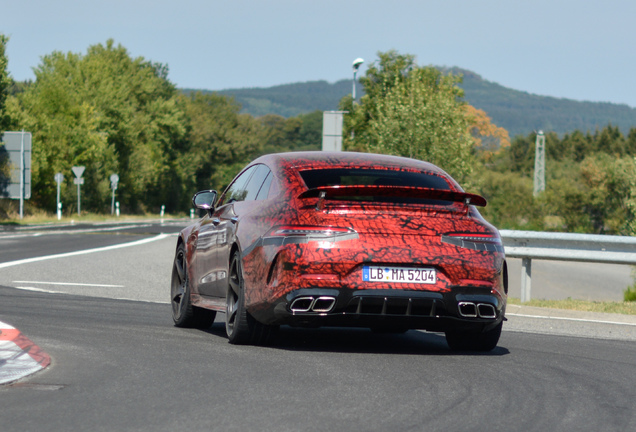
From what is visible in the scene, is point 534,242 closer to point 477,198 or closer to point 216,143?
point 477,198

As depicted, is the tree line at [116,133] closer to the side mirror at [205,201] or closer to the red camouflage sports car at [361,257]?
the side mirror at [205,201]

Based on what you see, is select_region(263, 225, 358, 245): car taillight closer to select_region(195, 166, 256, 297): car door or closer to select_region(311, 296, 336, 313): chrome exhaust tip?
select_region(311, 296, 336, 313): chrome exhaust tip

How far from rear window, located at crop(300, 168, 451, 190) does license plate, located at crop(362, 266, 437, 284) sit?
0.88 meters

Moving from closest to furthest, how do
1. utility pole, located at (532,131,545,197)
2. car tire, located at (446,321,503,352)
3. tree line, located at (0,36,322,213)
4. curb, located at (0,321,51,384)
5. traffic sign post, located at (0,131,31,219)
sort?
1. curb, located at (0,321,51,384)
2. car tire, located at (446,321,503,352)
3. traffic sign post, located at (0,131,31,219)
4. tree line, located at (0,36,322,213)
5. utility pole, located at (532,131,545,197)

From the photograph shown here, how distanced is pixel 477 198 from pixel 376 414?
2.87 m

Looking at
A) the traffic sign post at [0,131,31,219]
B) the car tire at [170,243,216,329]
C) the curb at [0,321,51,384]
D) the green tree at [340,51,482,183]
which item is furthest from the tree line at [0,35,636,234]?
the curb at [0,321,51,384]

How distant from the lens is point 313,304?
287 inches

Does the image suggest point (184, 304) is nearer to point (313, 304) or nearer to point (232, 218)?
point (232, 218)

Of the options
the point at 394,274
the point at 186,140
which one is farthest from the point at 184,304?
the point at 186,140

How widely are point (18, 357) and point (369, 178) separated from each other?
115 inches

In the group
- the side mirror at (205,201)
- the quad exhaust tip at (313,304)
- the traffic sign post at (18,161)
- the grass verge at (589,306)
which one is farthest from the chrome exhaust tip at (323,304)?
the traffic sign post at (18,161)

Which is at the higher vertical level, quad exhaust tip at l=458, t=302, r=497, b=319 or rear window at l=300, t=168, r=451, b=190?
rear window at l=300, t=168, r=451, b=190

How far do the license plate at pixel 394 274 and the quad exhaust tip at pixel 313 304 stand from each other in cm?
29

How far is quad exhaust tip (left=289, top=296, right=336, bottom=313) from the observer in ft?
23.8
